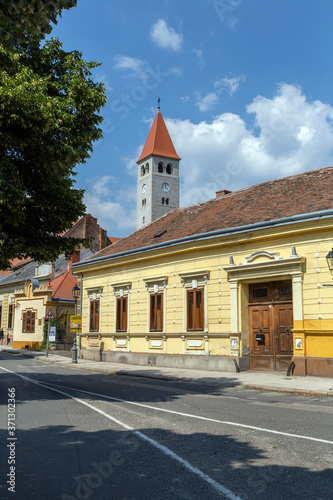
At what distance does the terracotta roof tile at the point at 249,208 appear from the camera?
55.5 ft

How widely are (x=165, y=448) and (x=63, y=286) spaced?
104 ft

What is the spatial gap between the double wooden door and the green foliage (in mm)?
13130

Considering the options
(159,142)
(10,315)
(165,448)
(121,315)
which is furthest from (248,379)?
(159,142)

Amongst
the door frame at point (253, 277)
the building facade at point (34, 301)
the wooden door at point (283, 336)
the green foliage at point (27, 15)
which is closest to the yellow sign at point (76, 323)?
the door frame at point (253, 277)

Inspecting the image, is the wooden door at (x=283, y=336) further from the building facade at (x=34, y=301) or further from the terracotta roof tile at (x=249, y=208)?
the building facade at (x=34, y=301)

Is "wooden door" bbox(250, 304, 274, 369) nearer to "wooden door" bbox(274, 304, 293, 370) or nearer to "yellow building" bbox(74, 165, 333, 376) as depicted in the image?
"yellow building" bbox(74, 165, 333, 376)

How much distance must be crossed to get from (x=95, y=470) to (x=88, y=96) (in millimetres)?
10304

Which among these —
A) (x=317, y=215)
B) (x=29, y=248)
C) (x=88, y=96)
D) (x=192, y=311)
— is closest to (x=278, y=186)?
(x=317, y=215)

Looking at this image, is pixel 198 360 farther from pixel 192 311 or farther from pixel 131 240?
pixel 131 240

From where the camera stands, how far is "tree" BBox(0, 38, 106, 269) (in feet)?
36.0

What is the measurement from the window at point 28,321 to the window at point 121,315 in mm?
15193

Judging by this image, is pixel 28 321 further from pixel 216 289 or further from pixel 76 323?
pixel 216 289

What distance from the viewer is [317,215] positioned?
49.0ft

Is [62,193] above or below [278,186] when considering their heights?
below
